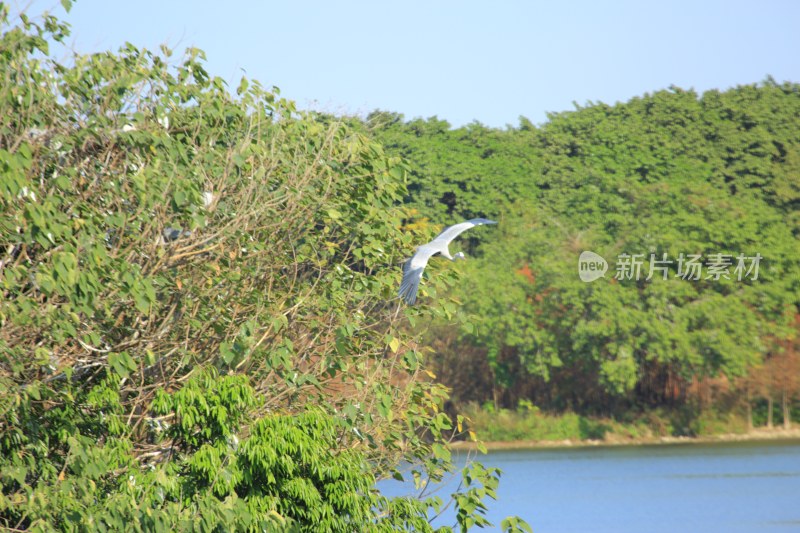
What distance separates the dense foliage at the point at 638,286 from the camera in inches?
1007

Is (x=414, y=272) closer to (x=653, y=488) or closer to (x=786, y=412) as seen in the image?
(x=653, y=488)

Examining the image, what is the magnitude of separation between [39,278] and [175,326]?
151 centimetres

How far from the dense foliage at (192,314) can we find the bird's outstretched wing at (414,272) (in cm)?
11

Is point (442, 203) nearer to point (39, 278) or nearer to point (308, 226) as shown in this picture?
point (308, 226)

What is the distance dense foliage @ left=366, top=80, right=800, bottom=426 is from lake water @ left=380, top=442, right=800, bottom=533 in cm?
176

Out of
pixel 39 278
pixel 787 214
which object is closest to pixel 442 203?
pixel 787 214

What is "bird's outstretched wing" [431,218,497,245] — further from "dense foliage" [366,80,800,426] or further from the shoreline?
the shoreline

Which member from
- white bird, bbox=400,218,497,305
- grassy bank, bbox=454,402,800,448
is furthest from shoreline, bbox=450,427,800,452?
white bird, bbox=400,218,497,305

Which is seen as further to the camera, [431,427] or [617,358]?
[617,358]

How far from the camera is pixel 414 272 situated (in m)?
7.18

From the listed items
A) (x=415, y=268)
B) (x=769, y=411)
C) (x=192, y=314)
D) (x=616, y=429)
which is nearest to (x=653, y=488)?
(x=616, y=429)

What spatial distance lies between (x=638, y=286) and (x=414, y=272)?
20.2 m

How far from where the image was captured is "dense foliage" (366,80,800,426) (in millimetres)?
25578

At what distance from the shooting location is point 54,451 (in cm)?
606
